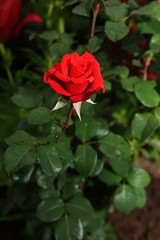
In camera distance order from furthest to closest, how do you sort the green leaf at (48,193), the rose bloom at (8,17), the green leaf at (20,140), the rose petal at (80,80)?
1. the rose bloom at (8,17)
2. the green leaf at (48,193)
3. the green leaf at (20,140)
4. the rose petal at (80,80)

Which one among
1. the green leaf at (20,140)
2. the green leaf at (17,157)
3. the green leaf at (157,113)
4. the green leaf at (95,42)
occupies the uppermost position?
the green leaf at (95,42)

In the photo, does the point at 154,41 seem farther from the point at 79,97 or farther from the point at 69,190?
the point at 69,190

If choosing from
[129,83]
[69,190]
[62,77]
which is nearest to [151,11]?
[129,83]

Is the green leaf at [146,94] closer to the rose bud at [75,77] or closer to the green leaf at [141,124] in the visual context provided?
the green leaf at [141,124]

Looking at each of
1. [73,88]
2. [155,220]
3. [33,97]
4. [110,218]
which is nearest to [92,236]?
[110,218]

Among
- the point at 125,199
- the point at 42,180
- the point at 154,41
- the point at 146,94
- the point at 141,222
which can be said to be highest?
the point at 154,41

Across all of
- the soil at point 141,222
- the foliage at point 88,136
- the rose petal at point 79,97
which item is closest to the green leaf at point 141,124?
the foliage at point 88,136

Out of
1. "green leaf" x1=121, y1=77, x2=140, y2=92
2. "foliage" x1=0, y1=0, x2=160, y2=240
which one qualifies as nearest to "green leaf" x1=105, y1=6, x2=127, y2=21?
"foliage" x1=0, y1=0, x2=160, y2=240
